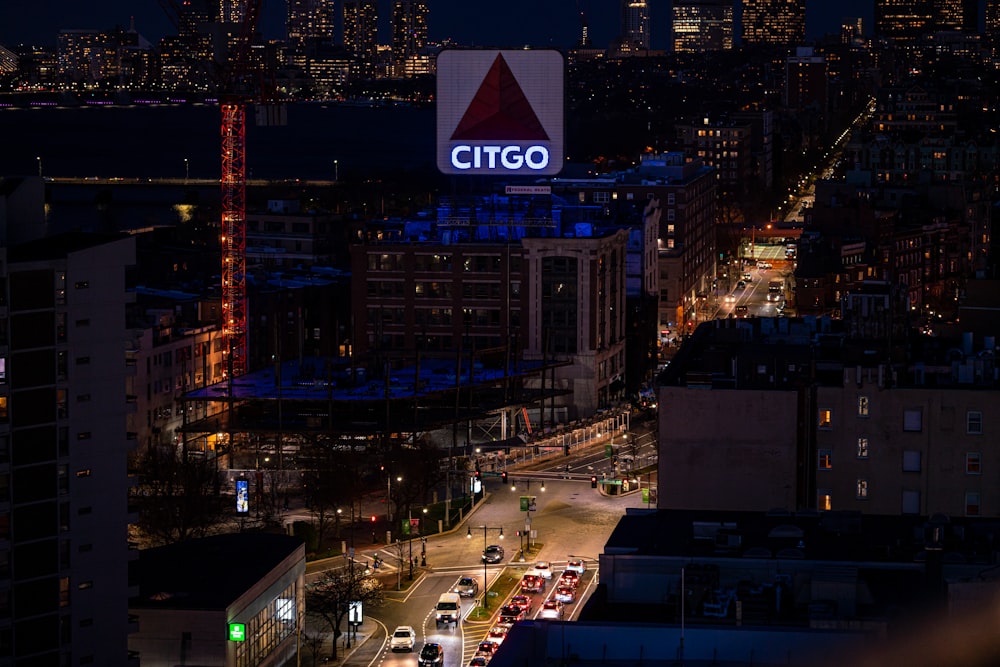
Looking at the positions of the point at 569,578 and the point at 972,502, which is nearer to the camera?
the point at 972,502

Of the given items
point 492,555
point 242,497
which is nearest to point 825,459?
point 492,555

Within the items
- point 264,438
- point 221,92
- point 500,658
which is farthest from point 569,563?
point 221,92

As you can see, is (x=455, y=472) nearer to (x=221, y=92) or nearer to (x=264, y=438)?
(x=264, y=438)

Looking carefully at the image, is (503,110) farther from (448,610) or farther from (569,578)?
(448,610)

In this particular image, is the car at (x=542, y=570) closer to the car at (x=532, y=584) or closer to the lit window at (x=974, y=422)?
the car at (x=532, y=584)

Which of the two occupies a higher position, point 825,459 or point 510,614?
point 825,459

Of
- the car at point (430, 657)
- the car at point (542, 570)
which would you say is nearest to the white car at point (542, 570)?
the car at point (542, 570)
